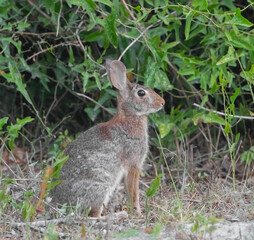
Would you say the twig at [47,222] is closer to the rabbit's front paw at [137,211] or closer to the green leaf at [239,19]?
the rabbit's front paw at [137,211]

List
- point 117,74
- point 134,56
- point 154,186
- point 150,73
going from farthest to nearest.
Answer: point 134,56
point 150,73
point 117,74
point 154,186

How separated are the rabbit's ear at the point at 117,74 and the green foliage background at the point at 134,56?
13 cm

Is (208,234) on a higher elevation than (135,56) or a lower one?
lower

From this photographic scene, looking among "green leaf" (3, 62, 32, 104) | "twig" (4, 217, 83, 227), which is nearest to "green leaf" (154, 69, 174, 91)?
"green leaf" (3, 62, 32, 104)

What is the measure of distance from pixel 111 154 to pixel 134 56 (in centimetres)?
178

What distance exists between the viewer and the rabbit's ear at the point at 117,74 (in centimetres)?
628

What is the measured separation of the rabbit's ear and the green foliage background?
13 cm

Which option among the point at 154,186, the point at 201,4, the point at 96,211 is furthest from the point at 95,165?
the point at 201,4

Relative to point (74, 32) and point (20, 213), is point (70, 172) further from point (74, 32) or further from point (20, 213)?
point (74, 32)

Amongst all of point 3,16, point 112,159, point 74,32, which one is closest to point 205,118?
point 112,159

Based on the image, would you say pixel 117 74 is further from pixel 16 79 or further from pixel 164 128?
pixel 16 79

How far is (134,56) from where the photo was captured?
729cm

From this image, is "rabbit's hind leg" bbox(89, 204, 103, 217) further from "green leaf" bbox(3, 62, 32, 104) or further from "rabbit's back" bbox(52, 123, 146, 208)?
"green leaf" bbox(3, 62, 32, 104)

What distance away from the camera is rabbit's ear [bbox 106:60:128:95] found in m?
6.28
